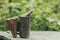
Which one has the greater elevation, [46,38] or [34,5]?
[34,5]

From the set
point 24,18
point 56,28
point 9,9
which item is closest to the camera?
point 24,18

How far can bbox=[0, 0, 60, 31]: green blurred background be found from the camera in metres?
2.39

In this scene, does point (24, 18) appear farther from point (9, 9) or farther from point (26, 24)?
point (9, 9)

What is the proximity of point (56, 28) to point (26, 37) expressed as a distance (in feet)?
2.72

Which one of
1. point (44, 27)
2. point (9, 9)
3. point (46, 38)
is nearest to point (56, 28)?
point (44, 27)

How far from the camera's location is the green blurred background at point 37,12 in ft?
7.85

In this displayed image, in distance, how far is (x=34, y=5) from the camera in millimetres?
2533

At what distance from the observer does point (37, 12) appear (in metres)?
2.48

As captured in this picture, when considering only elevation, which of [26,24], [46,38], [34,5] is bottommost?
[46,38]

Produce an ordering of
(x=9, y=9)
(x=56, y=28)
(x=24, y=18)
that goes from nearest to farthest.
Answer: (x=24, y=18)
(x=56, y=28)
(x=9, y=9)

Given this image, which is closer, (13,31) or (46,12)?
(13,31)

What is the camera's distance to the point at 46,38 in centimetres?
159

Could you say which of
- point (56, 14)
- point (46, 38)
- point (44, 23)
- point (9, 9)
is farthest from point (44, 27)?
point (46, 38)

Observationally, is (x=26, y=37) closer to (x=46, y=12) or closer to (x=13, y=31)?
(x=13, y=31)
